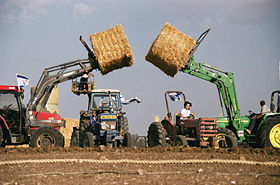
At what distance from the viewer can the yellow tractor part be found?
1193 centimetres

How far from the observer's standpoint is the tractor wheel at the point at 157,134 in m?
11.7

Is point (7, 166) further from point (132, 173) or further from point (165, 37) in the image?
point (165, 37)

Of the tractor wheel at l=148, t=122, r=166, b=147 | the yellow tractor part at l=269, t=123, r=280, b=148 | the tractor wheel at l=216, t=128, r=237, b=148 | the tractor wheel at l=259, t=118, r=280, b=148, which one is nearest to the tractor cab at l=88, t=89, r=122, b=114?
the tractor wheel at l=148, t=122, r=166, b=147

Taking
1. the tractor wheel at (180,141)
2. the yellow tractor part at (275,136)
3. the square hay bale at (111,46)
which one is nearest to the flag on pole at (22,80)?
the square hay bale at (111,46)

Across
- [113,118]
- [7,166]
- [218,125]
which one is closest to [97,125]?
[113,118]

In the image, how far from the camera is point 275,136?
39.4 feet

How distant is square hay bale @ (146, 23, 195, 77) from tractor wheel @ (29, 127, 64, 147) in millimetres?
4131

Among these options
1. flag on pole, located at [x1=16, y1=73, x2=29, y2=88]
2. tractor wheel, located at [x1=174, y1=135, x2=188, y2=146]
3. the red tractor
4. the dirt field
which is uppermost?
flag on pole, located at [x1=16, y1=73, x2=29, y2=88]

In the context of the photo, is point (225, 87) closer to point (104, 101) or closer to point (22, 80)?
point (104, 101)

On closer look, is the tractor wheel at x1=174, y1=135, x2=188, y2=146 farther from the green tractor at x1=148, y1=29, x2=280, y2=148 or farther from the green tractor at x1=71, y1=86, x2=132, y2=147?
the green tractor at x1=71, y1=86, x2=132, y2=147

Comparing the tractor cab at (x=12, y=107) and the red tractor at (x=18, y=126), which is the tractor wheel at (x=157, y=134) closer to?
the red tractor at (x=18, y=126)

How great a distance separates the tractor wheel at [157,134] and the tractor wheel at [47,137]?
298 cm

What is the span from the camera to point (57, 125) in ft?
46.5

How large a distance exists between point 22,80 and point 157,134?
4942 mm
